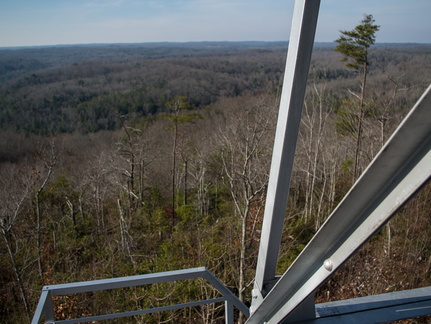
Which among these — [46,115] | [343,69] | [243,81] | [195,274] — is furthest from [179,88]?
[195,274]

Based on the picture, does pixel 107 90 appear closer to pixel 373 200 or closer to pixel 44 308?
pixel 44 308

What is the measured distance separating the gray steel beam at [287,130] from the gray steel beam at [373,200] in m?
0.26

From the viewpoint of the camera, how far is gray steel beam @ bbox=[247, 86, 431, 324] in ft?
2.32

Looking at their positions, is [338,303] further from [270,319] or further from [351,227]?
[351,227]

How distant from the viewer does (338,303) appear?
1.54 metres

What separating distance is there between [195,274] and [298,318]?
2.15 ft

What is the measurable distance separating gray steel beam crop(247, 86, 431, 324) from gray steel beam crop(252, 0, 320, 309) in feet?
0.86

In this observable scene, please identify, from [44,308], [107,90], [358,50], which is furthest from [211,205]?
[107,90]

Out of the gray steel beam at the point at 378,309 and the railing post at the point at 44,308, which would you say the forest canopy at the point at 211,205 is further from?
the railing post at the point at 44,308

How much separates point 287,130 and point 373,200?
48 cm

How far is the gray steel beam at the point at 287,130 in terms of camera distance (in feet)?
3.56

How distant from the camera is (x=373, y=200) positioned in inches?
32.8

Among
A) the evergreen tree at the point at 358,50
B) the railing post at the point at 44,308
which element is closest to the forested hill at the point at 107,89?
the evergreen tree at the point at 358,50

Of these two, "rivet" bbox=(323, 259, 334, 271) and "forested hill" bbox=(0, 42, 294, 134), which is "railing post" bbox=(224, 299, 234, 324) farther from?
"forested hill" bbox=(0, 42, 294, 134)
